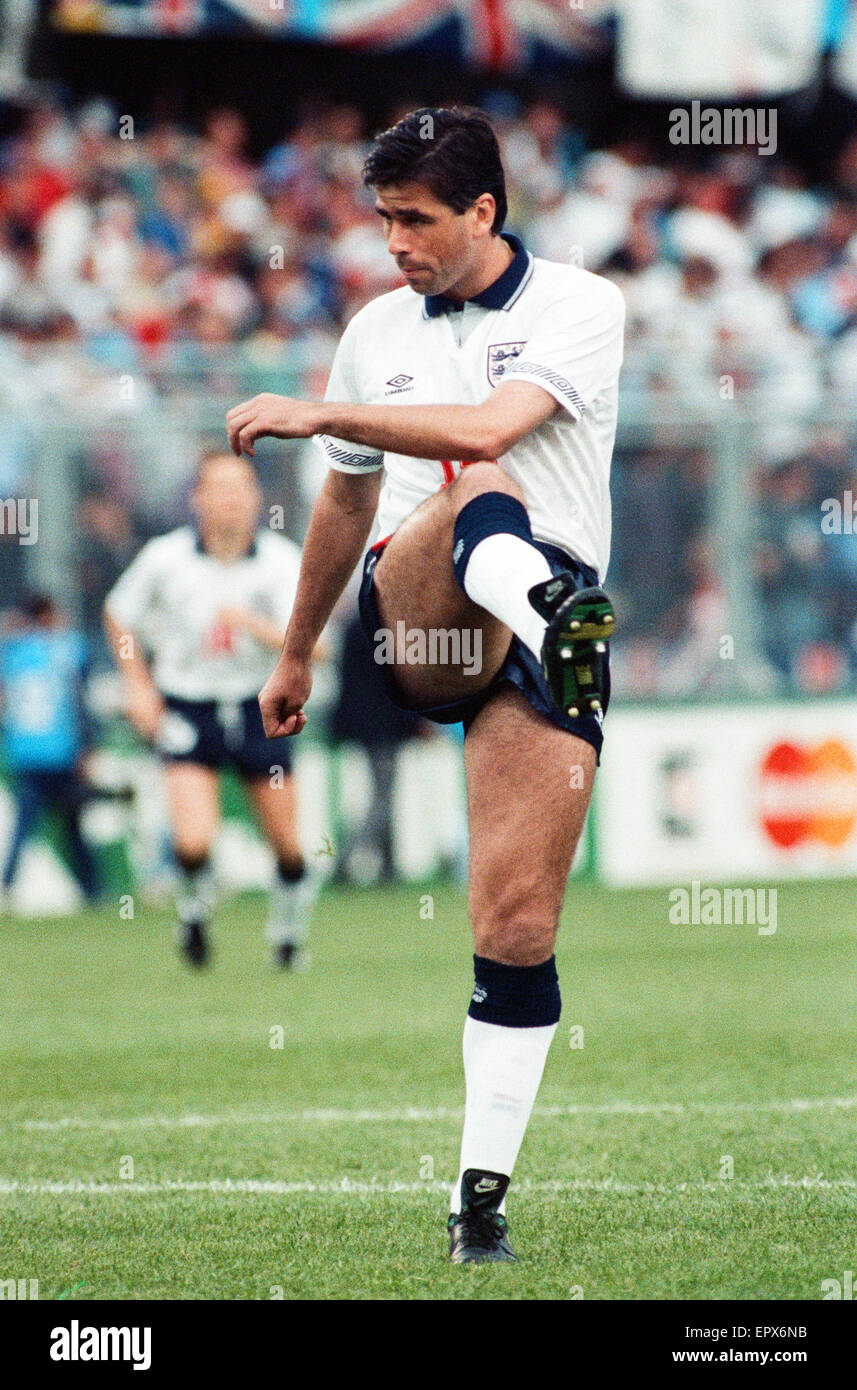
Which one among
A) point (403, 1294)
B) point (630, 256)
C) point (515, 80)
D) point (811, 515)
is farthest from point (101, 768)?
point (403, 1294)

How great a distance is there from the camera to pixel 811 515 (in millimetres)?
13984

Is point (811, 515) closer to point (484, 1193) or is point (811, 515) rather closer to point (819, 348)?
point (819, 348)

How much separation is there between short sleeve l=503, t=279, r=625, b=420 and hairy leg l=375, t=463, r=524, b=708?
0.20 m

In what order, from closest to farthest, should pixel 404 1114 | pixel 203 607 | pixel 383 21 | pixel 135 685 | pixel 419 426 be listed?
pixel 419 426 → pixel 404 1114 → pixel 135 685 → pixel 203 607 → pixel 383 21

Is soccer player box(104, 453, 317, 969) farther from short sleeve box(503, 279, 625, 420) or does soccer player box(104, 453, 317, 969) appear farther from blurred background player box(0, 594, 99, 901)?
short sleeve box(503, 279, 625, 420)

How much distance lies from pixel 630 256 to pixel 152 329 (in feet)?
13.2

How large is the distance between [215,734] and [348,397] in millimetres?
5665

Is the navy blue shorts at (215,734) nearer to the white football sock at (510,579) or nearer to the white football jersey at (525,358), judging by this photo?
the white football jersey at (525,358)

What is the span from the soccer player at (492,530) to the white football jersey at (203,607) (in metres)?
5.73

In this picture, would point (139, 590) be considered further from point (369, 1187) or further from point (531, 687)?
point (531, 687)

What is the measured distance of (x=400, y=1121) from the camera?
6.09 metres

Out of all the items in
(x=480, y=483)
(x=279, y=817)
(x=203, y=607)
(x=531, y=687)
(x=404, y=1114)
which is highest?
(x=203, y=607)

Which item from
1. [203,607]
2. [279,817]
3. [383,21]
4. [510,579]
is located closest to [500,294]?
[510,579]

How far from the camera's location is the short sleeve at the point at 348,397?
4.59 m
